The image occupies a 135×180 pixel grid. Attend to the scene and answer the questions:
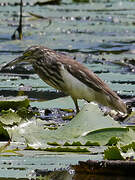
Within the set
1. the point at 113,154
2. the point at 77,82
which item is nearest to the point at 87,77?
the point at 77,82

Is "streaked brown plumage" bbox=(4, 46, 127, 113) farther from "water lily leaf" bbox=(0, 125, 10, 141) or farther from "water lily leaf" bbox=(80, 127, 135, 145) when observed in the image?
"water lily leaf" bbox=(0, 125, 10, 141)

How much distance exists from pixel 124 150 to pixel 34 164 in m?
0.52

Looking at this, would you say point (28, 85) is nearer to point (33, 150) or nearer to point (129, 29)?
point (33, 150)

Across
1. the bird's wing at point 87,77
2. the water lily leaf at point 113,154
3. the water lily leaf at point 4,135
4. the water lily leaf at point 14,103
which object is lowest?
the water lily leaf at point 14,103

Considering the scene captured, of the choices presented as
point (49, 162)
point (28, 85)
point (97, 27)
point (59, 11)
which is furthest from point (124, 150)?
point (59, 11)

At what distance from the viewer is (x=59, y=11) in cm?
1349

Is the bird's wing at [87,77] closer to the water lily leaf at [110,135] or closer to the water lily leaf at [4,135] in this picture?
the water lily leaf at [110,135]

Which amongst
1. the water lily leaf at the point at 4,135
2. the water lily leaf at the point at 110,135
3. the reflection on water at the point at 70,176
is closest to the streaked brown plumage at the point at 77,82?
the water lily leaf at the point at 110,135

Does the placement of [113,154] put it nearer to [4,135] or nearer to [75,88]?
[4,135]

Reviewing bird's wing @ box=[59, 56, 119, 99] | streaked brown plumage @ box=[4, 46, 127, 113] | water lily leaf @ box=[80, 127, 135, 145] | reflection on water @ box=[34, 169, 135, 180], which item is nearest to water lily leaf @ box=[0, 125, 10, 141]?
water lily leaf @ box=[80, 127, 135, 145]

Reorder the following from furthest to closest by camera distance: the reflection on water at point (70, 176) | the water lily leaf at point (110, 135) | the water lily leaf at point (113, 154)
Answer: the water lily leaf at point (110, 135)
the water lily leaf at point (113, 154)
the reflection on water at point (70, 176)

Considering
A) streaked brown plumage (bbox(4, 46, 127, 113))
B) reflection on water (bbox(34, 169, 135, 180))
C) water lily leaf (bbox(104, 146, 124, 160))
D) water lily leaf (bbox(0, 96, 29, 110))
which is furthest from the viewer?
streaked brown plumage (bbox(4, 46, 127, 113))

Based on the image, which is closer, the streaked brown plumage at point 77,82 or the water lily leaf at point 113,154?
the water lily leaf at point 113,154

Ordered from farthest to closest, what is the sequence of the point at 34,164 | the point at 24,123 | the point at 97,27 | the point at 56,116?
the point at 97,27 → the point at 56,116 → the point at 24,123 → the point at 34,164
